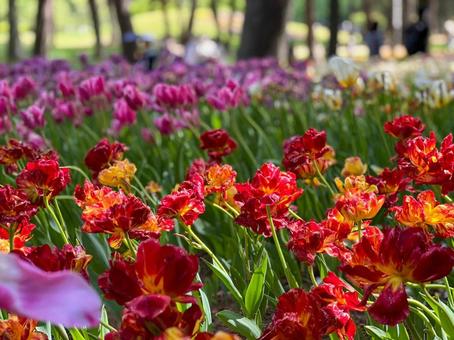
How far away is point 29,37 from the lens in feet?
202

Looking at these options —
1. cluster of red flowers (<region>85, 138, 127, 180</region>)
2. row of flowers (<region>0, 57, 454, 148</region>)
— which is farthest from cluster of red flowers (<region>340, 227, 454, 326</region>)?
row of flowers (<region>0, 57, 454, 148</region>)

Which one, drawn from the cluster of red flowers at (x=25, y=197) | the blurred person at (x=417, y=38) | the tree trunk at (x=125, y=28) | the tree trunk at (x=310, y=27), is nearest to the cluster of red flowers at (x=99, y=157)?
the cluster of red flowers at (x=25, y=197)

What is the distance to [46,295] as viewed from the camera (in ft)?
1.98

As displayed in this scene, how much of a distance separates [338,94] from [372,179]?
232cm

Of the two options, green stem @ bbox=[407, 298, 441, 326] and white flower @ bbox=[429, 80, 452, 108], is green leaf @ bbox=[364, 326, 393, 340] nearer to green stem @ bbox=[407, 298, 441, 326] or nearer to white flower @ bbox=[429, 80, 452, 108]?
green stem @ bbox=[407, 298, 441, 326]

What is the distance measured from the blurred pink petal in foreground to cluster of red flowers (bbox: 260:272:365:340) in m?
0.52

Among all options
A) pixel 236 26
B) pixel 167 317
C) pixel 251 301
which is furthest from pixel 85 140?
pixel 236 26

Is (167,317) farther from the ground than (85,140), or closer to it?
farther from the ground

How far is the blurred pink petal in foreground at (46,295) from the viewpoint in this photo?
1.96 feet

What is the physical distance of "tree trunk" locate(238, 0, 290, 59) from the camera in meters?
10.6

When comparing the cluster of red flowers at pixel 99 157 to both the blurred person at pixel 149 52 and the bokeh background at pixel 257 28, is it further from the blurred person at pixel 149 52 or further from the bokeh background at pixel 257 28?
the blurred person at pixel 149 52

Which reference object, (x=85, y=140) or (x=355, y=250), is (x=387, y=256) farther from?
(x=85, y=140)

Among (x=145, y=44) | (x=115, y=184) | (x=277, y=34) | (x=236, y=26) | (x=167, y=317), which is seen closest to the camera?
(x=167, y=317)

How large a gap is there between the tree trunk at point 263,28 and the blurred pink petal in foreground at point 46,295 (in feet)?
33.3
